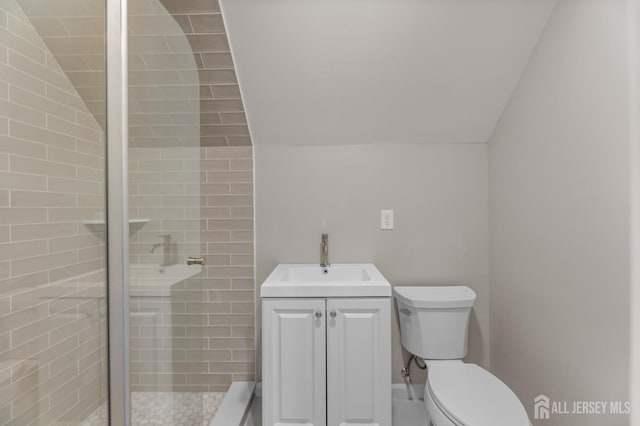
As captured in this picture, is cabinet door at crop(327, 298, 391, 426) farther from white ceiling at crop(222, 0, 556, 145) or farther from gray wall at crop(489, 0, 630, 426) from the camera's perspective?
white ceiling at crop(222, 0, 556, 145)

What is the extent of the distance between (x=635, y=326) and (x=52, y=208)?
167 cm

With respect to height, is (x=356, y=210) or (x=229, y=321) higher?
(x=356, y=210)

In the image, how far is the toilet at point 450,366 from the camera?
121 cm

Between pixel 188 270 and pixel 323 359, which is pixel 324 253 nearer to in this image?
pixel 323 359

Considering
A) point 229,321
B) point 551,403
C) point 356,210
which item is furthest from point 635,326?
point 229,321

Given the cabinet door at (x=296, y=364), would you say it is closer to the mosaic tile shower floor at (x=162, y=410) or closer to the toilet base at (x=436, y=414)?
the mosaic tile shower floor at (x=162, y=410)

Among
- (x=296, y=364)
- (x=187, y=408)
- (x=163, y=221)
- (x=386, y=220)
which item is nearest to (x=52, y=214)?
(x=163, y=221)

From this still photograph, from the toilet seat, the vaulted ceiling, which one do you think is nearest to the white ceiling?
the vaulted ceiling

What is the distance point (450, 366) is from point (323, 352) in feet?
1.91

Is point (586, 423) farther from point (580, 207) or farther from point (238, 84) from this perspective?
point (238, 84)

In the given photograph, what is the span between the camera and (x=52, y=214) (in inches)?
30.5

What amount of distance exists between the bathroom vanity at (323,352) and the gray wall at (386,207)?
0.55 metres

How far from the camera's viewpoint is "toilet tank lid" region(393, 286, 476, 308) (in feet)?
5.80

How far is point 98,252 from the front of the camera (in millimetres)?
885
